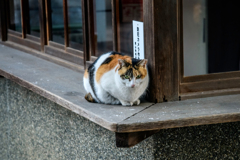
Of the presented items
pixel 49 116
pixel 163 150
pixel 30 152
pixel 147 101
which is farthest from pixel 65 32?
pixel 163 150

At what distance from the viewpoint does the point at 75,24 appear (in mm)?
3504

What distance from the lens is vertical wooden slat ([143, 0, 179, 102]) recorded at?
237 cm

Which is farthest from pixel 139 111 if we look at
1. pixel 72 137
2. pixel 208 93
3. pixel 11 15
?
pixel 11 15

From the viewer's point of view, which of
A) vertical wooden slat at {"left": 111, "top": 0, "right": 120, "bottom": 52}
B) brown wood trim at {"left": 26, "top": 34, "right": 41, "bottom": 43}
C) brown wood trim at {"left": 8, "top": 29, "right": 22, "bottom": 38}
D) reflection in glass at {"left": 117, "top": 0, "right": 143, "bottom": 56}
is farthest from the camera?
brown wood trim at {"left": 8, "top": 29, "right": 22, "bottom": 38}

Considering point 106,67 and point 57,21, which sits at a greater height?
point 57,21

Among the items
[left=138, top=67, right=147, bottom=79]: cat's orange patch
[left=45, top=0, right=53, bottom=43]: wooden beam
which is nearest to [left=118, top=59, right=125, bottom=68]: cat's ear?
[left=138, top=67, right=147, bottom=79]: cat's orange patch

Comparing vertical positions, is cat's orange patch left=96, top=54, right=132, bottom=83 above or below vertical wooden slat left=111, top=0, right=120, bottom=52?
below

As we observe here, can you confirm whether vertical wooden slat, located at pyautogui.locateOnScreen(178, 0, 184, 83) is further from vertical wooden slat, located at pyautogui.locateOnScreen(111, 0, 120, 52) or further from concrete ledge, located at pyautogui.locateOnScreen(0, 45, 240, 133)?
vertical wooden slat, located at pyautogui.locateOnScreen(111, 0, 120, 52)

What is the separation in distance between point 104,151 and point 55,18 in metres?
1.68

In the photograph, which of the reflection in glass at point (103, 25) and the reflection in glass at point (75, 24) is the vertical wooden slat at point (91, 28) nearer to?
the reflection in glass at point (103, 25)

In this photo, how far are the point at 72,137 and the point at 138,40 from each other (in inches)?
36.1

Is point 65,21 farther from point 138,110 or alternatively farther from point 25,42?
point 138,110

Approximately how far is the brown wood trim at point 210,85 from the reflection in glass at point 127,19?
1.62 feet

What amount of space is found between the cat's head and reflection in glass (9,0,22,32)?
8.59ft
